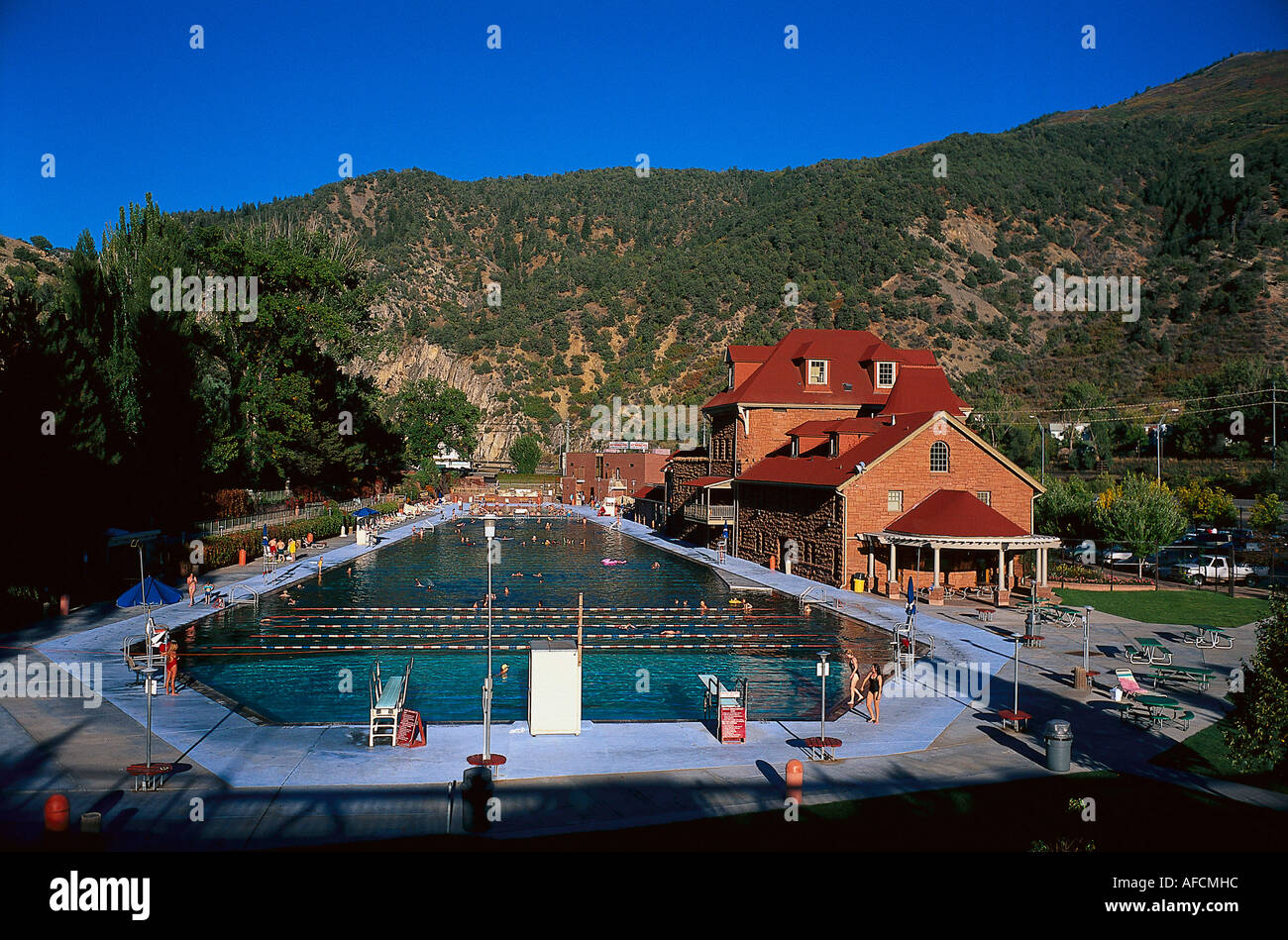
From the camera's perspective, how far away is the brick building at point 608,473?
290 ft

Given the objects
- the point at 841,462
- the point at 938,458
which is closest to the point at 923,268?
the point at 841,462

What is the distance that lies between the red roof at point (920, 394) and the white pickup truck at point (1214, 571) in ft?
38.3

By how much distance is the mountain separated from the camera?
109 metres

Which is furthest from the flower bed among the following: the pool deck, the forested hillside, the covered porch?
the forested hillside

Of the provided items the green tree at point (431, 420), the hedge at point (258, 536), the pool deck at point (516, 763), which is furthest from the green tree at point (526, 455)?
the pool deck at point (516, 763)

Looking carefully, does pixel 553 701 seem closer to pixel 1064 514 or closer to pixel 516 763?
pixel 516 763

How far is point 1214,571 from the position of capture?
3950 cm

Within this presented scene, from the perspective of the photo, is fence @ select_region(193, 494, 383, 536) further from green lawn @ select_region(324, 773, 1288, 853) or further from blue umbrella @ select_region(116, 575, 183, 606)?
green lawn @ select_region(324, 773, 1288, 853)

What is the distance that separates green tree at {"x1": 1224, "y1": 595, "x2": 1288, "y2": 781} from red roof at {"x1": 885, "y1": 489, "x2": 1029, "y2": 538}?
21170 millimetres

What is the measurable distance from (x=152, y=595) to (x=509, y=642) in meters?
10.2

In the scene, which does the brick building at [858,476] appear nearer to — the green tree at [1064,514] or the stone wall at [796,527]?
the stone wall at [796,527]

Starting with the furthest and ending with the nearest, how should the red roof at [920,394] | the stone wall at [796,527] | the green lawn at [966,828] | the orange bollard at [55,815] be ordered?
1. the red roof at [920,394]
2. the stone wall at [796,527]
3. the green lawn at [966,828]
4. the orange bollard at [55,815]
